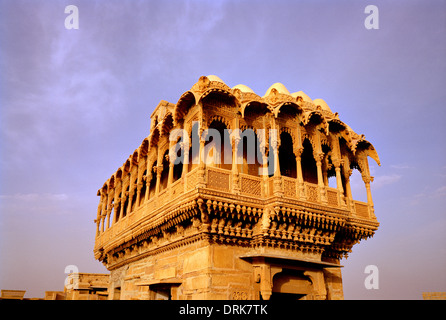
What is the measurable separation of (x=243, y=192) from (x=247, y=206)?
40 cm

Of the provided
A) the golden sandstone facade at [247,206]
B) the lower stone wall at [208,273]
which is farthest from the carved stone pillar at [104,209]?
the lower stone wall at [208,273]

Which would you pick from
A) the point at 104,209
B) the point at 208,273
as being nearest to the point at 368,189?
the point at 208,273

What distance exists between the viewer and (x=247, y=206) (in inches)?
390

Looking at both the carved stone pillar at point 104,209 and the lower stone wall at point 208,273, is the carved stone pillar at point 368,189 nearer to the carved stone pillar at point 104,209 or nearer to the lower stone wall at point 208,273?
the lower stone wall at point 208,273

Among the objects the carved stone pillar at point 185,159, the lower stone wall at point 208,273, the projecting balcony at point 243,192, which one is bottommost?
the lower stone wall at point 208,273

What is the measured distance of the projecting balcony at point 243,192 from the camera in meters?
9.59

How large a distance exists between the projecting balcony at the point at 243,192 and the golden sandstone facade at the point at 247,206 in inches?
1.2

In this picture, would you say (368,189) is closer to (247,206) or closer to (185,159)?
(247,206)

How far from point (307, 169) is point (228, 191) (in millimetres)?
5272

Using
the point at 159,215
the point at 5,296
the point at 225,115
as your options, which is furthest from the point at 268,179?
the point at 5,296

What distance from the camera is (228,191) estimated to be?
9.77 metres

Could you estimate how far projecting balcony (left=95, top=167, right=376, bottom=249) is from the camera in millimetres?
9586

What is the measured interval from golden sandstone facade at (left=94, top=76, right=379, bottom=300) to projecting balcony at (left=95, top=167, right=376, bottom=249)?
31 millimetres

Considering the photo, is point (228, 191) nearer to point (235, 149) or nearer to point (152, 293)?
point (235, 149)
